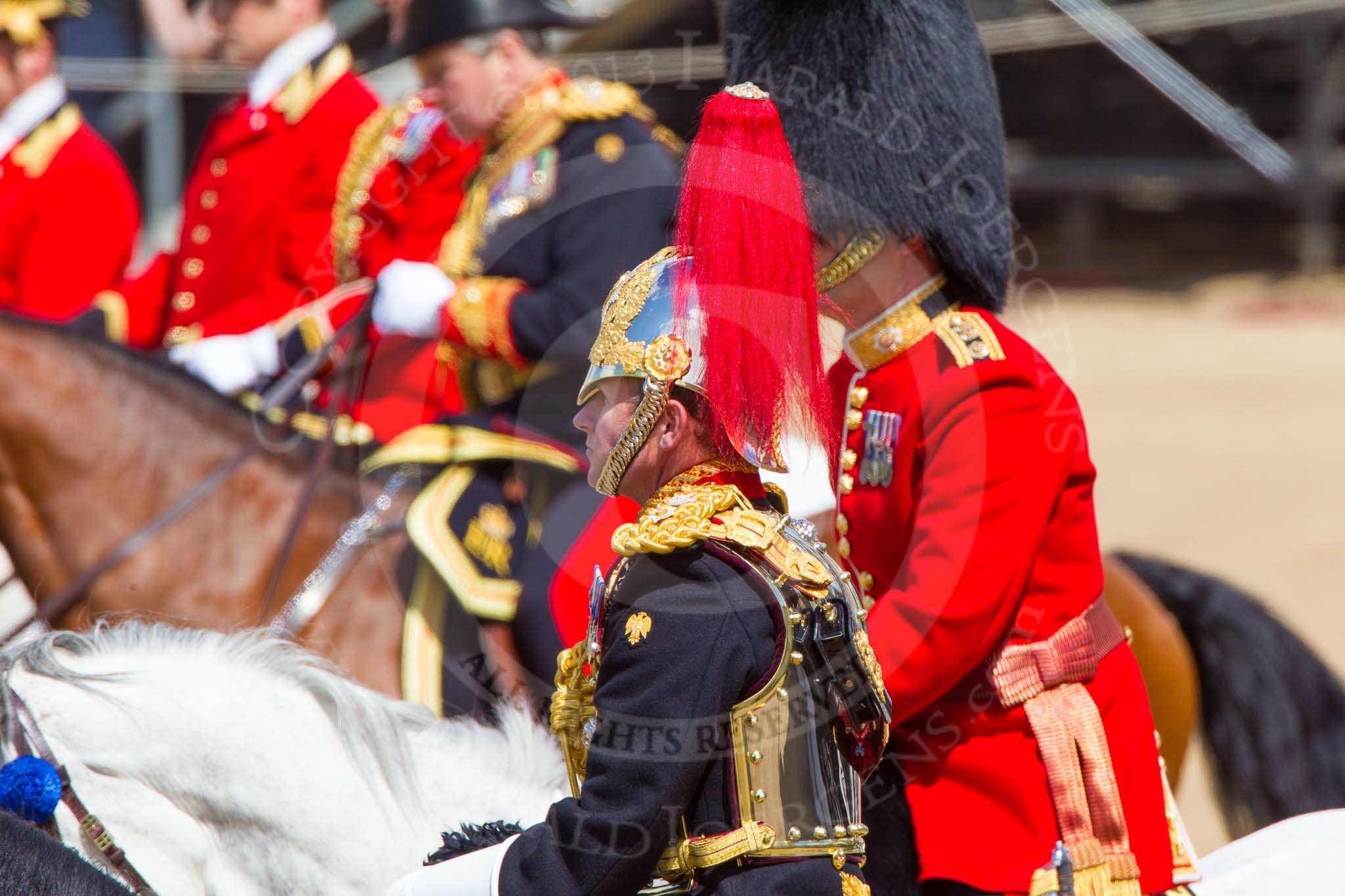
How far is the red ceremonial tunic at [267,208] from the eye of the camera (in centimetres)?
388

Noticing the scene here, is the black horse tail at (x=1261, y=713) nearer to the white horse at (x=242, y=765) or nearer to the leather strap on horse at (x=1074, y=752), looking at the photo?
the leather strap on horse at (x=1074, y=752)

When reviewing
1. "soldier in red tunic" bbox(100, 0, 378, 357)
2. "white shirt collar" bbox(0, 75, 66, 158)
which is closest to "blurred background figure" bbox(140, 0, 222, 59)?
"white shirt collar" bbox(0, 75, 66, 158)

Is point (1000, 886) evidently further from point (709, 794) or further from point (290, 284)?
point (290, 284)

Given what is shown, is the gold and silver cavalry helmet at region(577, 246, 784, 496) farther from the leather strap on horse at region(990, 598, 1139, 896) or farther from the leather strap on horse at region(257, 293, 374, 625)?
the leather strap on horse at region(257, 293, 374, 625)

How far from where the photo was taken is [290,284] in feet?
12.7

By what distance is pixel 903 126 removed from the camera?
1.94 metres

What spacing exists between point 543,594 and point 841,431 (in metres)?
0.92

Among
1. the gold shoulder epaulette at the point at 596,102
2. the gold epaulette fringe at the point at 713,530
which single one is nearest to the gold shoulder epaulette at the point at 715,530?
the gold epaulette fringe at the point at 713,530

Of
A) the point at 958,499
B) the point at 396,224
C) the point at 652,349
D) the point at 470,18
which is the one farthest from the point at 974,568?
the point at 396,224

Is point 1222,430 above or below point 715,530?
above

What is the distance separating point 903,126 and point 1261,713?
170 cm

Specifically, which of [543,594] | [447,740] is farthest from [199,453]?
[447,740]

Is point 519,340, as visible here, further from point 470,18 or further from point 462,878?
point 462,878

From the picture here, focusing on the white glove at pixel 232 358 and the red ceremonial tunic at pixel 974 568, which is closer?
the red ceremonial tunic at pixel 974 568
